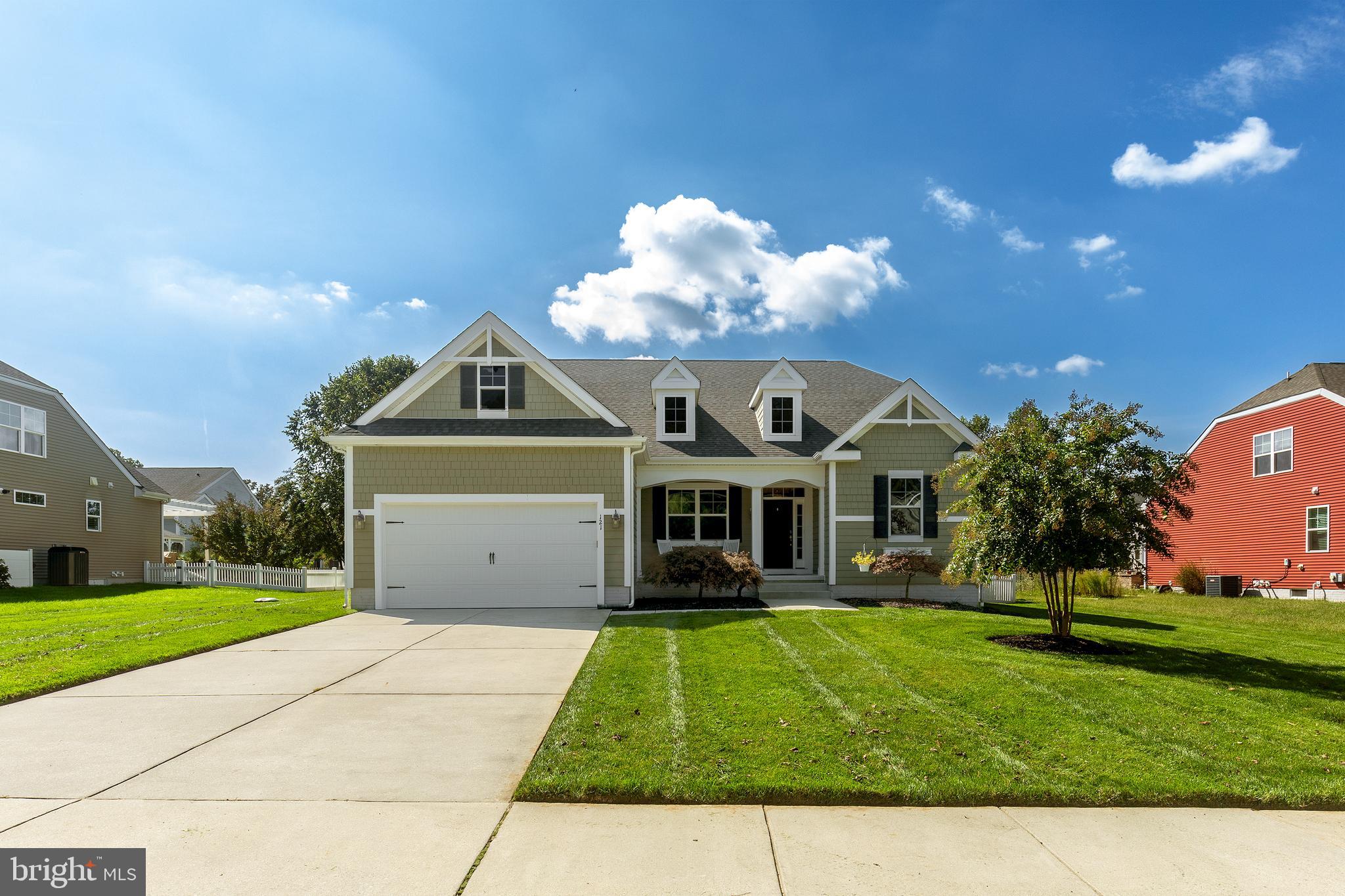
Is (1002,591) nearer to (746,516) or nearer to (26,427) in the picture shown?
(746,516)

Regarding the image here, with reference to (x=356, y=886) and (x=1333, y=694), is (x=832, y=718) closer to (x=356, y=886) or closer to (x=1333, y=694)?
(x=356, y=886)

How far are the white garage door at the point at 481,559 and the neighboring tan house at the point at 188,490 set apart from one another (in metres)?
35.0

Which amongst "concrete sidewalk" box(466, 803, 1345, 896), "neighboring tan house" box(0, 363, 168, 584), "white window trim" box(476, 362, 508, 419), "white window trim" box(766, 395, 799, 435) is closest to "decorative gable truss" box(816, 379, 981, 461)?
"white window trim" box(766, 395, 799, 435)

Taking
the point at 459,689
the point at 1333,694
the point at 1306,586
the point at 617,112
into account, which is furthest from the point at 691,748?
the point at 1306,586

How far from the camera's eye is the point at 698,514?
693 inches

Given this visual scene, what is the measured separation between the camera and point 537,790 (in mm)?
4531

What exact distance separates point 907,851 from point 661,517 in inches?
538

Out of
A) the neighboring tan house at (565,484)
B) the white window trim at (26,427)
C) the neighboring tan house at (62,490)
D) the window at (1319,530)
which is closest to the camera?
the neighboring tan house at (565,484)

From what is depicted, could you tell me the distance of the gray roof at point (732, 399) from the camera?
1739 centimetres

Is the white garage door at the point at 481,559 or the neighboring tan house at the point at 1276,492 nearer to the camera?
the white garage door at the point at 481,559

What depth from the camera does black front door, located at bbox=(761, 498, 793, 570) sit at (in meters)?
18.1

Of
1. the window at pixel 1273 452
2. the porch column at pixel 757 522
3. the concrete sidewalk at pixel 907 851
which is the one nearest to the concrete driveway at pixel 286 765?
the concrete sidewalk at pixel 907 851

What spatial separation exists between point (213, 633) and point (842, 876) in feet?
35.2

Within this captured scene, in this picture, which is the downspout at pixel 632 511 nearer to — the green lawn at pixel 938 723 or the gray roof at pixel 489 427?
the gray roof at pixel 489 427
